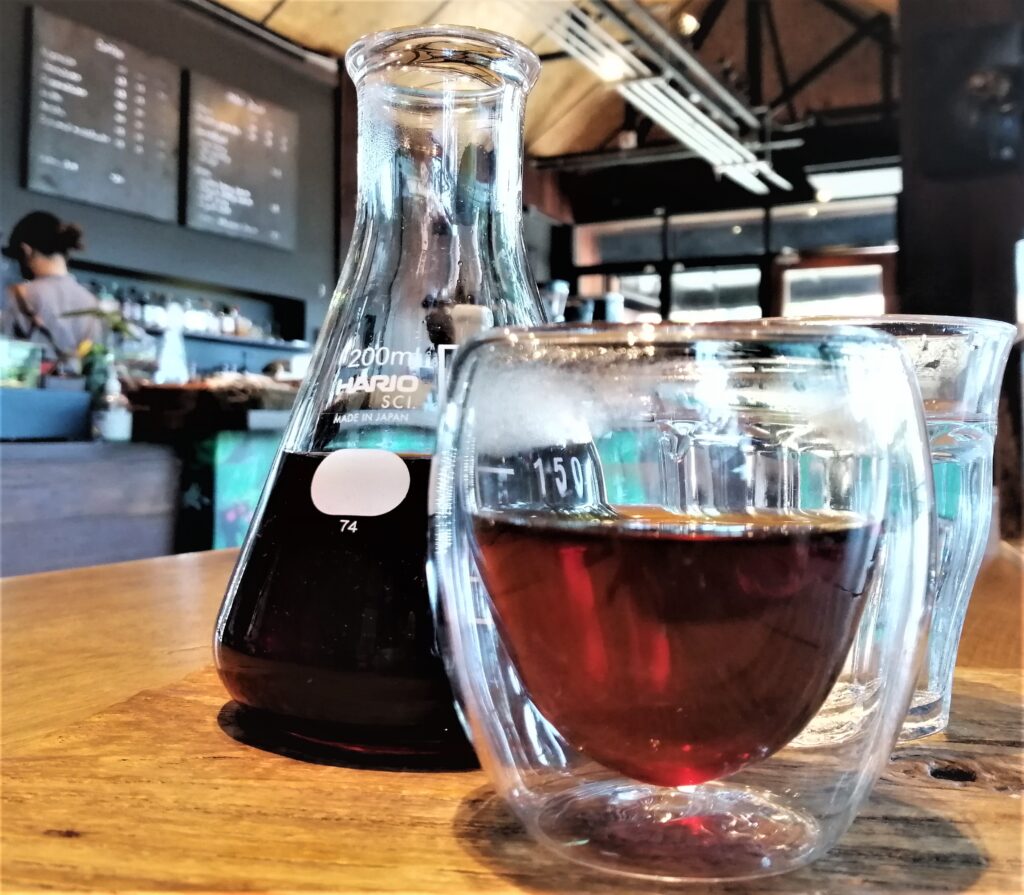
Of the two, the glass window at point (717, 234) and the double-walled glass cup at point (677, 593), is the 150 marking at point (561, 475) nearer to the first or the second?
the double-walled glass cup at point (677, 593)

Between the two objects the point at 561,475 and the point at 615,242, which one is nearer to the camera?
the point at 561,475

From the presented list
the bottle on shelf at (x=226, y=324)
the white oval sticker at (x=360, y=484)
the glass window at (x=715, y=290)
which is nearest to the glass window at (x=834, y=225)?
the glass window at (x=715, y=290)

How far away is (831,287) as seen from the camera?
19.9 ft

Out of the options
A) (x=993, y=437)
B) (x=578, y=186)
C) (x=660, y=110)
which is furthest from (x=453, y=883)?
(x=578, y=186)

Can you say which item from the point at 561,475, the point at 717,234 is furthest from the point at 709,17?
the point at 561,475

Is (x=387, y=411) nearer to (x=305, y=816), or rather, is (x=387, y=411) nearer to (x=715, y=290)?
(x=305, y=816)

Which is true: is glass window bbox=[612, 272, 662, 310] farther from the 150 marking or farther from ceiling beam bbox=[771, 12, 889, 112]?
the 150 marking

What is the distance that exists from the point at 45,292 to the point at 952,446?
9.55 ft

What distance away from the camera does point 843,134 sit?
5469 mm

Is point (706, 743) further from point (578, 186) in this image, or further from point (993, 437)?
point (578, 186)

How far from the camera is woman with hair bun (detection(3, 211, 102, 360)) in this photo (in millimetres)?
2863

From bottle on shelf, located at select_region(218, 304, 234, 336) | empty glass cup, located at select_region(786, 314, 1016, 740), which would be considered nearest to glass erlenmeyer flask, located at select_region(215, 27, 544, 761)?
empty glass cup, located at select_region(786, 314, 1016, 740)

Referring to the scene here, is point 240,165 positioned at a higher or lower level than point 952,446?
higher

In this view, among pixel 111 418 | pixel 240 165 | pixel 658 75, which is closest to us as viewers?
pixel 111 418
